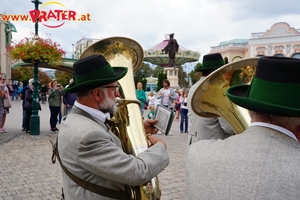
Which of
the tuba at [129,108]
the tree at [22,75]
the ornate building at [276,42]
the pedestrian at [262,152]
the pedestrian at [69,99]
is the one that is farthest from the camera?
the ornate building at [276,42]

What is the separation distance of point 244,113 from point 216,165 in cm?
109

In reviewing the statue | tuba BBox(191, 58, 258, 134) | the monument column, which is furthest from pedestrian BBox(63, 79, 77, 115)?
the statue

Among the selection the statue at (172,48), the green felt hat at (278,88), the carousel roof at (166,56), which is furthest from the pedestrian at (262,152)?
the carousel roof at (166,56)

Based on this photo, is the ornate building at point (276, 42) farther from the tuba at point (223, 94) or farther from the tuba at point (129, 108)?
the tuba at point (223, 94)

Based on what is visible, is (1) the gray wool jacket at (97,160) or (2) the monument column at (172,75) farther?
(2) the monument column at (172,75)

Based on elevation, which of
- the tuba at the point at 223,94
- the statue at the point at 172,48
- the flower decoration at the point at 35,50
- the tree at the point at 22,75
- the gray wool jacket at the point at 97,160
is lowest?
the gray wool jacket at the point at 97,160

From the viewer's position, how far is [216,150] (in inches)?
48.8

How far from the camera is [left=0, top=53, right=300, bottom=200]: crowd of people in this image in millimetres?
1102

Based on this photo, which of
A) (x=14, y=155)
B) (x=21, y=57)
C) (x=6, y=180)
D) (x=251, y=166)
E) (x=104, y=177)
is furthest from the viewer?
(x=21, y=57)

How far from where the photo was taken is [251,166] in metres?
1.12

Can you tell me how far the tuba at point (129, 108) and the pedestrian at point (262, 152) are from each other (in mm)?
703

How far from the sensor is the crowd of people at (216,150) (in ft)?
3.61

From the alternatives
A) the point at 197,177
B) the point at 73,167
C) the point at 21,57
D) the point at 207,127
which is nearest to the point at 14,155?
the point at 21,57

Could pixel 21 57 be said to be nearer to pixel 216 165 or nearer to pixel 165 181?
pixel 165 181
